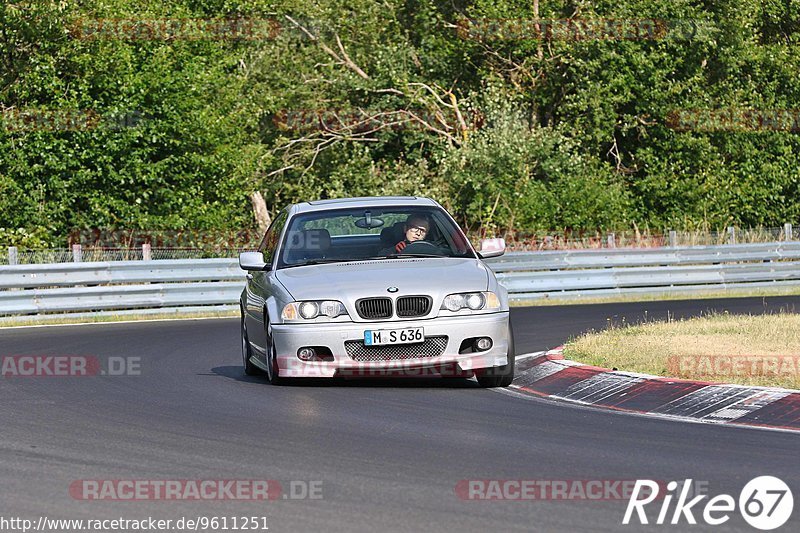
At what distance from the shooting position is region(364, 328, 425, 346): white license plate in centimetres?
1145

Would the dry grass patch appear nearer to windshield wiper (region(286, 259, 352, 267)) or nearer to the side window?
windshield wiper (region(286, 259, 352, 267))

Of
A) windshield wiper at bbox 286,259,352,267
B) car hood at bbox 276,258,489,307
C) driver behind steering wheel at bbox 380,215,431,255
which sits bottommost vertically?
car hood at bbox 276,258,489,307

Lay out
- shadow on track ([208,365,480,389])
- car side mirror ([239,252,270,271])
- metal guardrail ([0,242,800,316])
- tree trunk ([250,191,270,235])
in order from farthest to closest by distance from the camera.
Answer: tree trunk ([250,191,270,235]) → metal guardrail ([0,242,800,316]) → car side mirror ([239,252,270,271]) → shadow on track ([208,365,480,389])

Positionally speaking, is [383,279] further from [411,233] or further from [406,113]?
[406,113]

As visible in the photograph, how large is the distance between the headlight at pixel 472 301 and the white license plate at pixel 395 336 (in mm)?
325

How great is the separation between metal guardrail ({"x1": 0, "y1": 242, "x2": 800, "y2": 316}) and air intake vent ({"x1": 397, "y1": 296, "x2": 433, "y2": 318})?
44.2 feet

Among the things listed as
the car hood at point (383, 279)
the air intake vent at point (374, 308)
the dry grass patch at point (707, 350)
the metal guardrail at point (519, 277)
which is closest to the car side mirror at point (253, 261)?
the car hood at point (383, 279)

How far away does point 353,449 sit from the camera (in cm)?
850

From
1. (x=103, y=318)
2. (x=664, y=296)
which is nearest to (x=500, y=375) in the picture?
(x=103, y=318)

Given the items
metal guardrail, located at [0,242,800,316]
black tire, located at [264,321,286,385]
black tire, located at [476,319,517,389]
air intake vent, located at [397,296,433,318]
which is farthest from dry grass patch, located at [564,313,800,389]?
metal guardrail, located at [0,242,800,316]

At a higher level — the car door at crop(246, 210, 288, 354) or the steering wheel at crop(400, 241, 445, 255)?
the steering wheel at crop(400, 241, 445, 255)

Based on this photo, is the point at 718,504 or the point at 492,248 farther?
the point at 492,248

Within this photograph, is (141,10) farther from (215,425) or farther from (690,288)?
(215,425)

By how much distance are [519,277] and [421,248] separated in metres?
14.2
